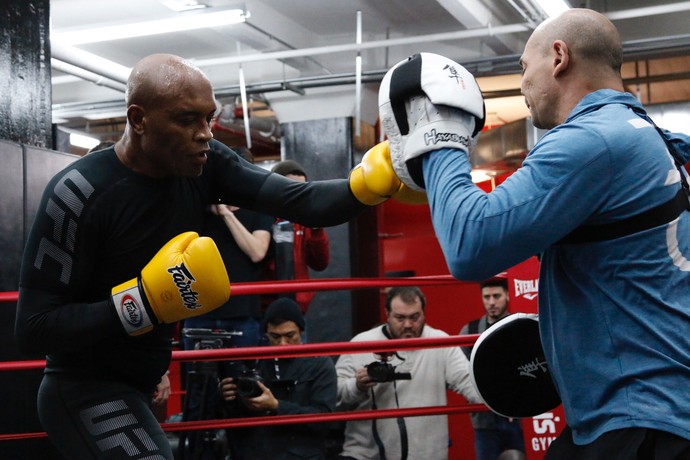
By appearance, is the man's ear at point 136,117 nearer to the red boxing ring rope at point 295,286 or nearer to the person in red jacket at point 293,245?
the red boxing ring rope at point 295,286

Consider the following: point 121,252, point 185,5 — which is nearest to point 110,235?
point 121,252

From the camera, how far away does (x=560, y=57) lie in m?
1.54

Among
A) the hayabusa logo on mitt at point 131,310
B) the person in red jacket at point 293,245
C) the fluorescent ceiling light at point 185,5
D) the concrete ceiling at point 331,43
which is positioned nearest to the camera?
the hayabusa logo on mitt at point 131,310

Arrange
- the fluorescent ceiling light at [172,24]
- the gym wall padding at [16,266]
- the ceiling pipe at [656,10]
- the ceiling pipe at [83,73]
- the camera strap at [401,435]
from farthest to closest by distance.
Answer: the ceiling pipe at [83,73] < the ceiling pipe at [656,10] < the fluorescent ceiling light at [172,24] < the camera strap at [401,435] < the gym wall padding at [16,266]

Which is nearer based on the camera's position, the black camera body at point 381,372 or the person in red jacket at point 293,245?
the black camera body at point 381,372

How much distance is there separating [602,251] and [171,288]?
93cm

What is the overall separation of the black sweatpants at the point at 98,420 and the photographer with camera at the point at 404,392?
1.83 m

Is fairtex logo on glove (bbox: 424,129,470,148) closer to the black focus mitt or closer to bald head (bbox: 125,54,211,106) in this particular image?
the black focus mitt

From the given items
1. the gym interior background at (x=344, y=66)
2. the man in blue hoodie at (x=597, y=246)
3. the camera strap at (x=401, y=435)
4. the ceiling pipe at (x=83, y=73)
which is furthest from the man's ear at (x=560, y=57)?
the ceiling pipe at (x=83, y=73)

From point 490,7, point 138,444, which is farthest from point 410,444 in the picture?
point 490,7

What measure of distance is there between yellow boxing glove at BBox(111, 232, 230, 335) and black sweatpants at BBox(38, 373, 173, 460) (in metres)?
0.18

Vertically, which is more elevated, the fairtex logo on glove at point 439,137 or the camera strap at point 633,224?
the fairtex logo on glove at point 439,137

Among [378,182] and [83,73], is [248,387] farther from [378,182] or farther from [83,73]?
[83,73]

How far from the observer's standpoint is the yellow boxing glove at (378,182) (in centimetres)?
199
